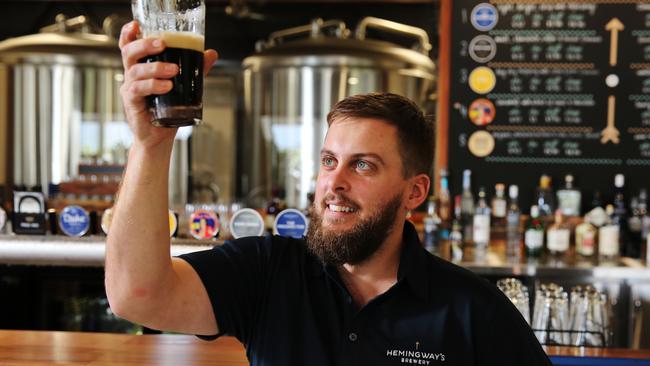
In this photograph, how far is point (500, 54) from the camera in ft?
12.7

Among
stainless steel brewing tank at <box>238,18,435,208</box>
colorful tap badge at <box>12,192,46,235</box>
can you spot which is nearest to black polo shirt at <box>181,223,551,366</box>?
colorful tap badge at <box>12,192,46,235</box>

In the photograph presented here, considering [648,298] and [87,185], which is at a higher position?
[87,185]

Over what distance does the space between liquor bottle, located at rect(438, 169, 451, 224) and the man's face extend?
234cm

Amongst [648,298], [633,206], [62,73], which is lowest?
[648,298]

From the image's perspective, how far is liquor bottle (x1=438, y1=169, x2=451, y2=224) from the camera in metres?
3.72

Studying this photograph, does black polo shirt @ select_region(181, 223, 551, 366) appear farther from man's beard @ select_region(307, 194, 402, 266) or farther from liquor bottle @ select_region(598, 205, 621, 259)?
liquor bottle @ select_region(598, 205, 621, 259)

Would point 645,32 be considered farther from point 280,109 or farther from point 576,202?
point 280,109

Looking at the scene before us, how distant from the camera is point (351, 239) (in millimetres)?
1360

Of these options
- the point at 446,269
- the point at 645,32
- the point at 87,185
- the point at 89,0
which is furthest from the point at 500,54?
the point at 89,0

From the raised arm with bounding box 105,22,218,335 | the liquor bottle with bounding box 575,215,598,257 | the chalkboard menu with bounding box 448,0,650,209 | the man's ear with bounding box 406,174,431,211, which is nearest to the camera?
the raised arm with bounding box 105,22,218,335

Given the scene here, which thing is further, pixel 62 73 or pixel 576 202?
pixel 62 73

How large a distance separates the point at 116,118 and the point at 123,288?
4.39 metres

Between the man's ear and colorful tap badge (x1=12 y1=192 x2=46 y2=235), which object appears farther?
Answer: colorful tap badge (x1=12 y1=192 x2=46 y2=235)

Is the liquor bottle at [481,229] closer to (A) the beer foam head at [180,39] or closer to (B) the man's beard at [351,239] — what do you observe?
(B) the man's beard at [351,239]
